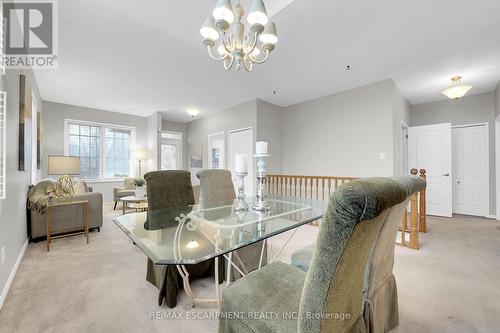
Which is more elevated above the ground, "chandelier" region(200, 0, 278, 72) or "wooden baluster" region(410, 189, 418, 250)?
"chandelier" region(200, 0, 278, 72)

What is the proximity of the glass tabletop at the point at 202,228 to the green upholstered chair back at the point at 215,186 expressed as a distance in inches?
7.4

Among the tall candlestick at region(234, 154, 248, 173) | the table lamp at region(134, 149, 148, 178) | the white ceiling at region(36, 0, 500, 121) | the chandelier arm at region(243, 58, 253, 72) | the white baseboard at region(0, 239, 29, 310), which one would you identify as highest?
the white ceiling at region(36, 0, 500, 121)

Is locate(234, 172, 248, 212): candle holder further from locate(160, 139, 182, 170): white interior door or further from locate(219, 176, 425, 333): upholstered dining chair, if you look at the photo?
locate(160, 139, 182, 170): white interior door

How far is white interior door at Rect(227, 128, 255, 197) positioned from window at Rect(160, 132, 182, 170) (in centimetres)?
231

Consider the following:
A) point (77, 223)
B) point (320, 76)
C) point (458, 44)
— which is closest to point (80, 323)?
point (77, 223)

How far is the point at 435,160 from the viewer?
4.49 metres

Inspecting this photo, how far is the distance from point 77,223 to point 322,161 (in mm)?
4400

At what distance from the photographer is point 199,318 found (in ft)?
4.93

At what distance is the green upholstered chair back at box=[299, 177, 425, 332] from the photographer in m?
0.58

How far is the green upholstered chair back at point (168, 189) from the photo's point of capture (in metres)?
1.96

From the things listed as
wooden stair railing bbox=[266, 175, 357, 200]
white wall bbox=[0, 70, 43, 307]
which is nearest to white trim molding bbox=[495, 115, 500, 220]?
wooden stair railing bbox=[266, 175, 357, 200]

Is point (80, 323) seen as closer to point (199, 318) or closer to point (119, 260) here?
point (199, 318)

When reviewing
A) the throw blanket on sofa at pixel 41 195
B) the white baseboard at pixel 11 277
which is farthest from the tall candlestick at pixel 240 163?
the throw blanket on sofa at pixel 41 195

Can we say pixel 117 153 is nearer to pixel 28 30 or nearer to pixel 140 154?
pixel 140 154
